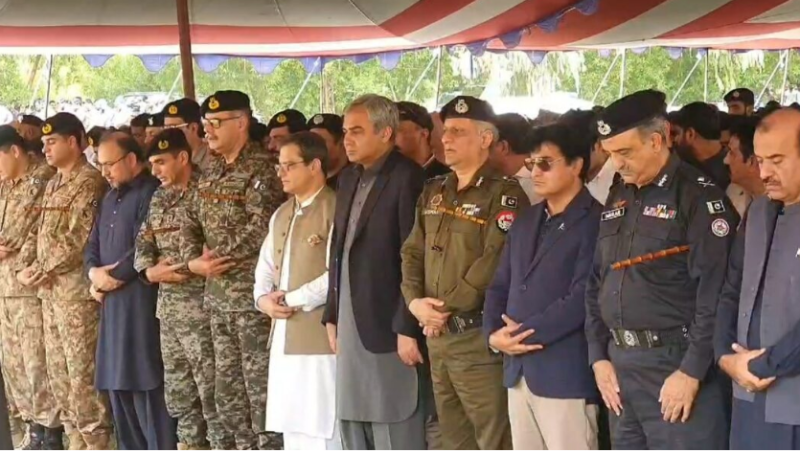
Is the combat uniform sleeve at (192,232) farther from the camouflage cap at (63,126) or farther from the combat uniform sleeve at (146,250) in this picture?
the camouflage cap at (63,126)

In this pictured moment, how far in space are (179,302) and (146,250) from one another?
266 millimetres

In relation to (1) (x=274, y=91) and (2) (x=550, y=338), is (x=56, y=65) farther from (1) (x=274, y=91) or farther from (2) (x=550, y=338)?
(2) (x=550, y=338)

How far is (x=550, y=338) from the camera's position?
3.14 m

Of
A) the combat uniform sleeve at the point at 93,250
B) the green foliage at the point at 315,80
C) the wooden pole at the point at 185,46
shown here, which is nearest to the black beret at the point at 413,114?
the combat uniform sleeve at the point at 93,250

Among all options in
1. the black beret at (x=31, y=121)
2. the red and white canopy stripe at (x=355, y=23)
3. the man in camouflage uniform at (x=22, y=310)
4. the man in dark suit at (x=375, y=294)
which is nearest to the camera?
the man in dark suit at (x=375, y=294)

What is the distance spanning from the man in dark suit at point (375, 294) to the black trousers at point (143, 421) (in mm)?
1148

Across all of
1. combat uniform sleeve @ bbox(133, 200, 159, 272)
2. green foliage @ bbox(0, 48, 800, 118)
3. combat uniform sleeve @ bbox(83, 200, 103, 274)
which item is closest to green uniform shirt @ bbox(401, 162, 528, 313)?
combat uniform sleeve @ bbox(133, 200, 159, 272)

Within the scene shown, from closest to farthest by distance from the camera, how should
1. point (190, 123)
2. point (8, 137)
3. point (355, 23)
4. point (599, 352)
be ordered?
point (599, 352) → point (190, 123) → point (8, 137) → point (355, 23)

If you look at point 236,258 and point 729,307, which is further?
point 236,258

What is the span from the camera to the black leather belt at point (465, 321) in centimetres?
341

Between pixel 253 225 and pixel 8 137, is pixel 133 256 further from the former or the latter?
pixel 8 137

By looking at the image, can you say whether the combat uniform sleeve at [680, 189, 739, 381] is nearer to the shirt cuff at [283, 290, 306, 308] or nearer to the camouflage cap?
the shirt cuff at [283, 290, 306, 308]

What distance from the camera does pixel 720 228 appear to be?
9.23 ft

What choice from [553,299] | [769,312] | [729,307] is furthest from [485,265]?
[769,312]
